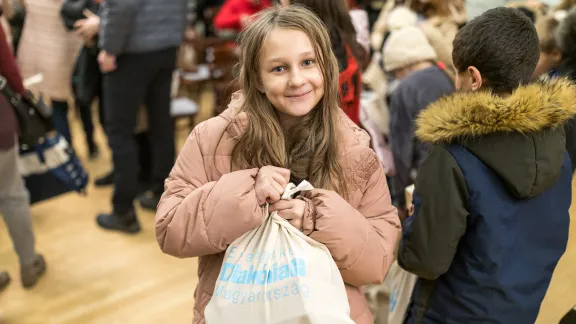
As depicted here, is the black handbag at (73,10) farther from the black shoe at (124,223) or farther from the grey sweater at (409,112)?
the grey sweater at (409,112)

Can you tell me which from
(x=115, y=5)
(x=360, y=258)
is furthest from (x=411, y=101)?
(x=115, y=5)

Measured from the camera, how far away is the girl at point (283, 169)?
4.14 feet

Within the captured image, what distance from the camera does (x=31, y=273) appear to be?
2742mm

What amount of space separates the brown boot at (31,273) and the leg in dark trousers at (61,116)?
1.26 m

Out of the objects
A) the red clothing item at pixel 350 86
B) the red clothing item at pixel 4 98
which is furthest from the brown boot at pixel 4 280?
the red clothing item at pixel 350 86

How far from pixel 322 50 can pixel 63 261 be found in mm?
2289

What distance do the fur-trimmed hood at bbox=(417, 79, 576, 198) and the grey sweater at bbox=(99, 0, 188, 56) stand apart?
195 cm

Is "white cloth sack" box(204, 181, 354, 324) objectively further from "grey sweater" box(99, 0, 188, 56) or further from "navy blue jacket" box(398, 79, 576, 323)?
"grey sweater" box(99, 0, 188, 56)

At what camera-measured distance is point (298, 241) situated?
1229 millimetres

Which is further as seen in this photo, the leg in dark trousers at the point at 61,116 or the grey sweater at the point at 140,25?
the leg in dark trousers at the point at 61,116

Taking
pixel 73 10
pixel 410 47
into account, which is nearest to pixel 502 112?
pixel 410 47

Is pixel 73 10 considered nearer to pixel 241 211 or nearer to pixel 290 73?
pixel 290 73

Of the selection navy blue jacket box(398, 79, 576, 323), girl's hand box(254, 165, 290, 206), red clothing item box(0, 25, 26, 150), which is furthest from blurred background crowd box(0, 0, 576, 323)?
girl's hand box(254, 165, 290, 206)

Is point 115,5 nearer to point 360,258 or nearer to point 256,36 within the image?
point 256,36
